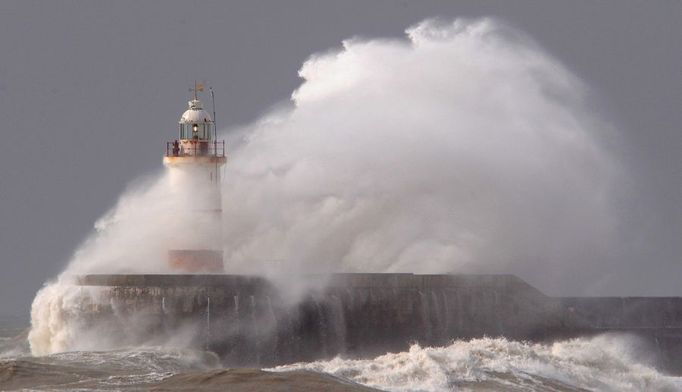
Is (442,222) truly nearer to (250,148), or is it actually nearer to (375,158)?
(375,158)

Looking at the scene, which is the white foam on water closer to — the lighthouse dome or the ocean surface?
the ocean surface

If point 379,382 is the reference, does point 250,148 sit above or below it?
above

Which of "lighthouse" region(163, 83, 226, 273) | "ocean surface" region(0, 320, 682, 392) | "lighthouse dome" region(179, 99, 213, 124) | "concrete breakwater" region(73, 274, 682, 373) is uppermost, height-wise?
"lighthouse dome" region(179, 99, 213, 124)

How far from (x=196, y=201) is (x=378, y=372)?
9275mm

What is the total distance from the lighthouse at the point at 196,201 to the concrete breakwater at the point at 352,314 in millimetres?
3439

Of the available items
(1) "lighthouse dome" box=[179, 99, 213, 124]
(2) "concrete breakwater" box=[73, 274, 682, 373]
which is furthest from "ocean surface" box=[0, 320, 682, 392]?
(1) "lighthouse dome" box=[179, 99, 213, 124]

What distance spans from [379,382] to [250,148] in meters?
14.0

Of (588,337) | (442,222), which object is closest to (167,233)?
(442,222)

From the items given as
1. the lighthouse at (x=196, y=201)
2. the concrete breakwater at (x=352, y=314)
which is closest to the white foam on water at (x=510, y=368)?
the concrete breakwater at (x=352, y=314)

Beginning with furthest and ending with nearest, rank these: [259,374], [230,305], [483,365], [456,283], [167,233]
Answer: [167,233] < [456,283] < [230,305] < [483,365] < [259,374]

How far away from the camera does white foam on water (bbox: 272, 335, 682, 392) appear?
25.2 meters

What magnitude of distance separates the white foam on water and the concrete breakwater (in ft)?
2.12

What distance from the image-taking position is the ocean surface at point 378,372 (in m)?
23.5

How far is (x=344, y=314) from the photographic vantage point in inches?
1201
